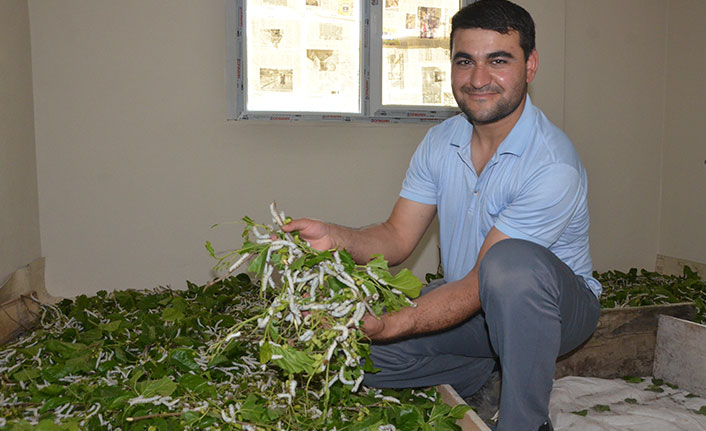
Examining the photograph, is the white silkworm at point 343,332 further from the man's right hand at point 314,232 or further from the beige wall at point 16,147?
the beige wall at point 16,147

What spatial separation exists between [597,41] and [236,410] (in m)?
3.54

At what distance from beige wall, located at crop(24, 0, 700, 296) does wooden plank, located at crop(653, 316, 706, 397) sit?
1.70 m

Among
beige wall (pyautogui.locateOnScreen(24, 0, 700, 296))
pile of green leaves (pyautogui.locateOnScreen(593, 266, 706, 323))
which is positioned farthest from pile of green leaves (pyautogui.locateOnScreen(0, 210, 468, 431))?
pile of green leaves (pyautogui.locateOnScreen(593, 266, 706, 323))

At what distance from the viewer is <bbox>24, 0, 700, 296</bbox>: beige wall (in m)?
3.07

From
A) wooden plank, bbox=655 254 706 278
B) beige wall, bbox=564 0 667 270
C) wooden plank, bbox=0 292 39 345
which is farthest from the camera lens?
beige wall, bbox=564 0 667 270

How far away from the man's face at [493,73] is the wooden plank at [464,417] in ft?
2.49

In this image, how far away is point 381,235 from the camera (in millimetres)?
1774

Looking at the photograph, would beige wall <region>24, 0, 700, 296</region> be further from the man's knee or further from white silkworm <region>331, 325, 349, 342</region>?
white silkworm <region>331, 325, 349, 342</region>

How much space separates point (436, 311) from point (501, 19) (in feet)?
2.71

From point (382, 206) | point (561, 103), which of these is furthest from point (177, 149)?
point (561, 103)

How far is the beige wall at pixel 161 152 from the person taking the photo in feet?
10.1

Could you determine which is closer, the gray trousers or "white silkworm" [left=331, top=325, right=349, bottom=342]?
"white silkworm" [left=331, top=325, right=349, bottom=342]

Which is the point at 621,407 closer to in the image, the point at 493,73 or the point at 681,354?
the point at 681,354

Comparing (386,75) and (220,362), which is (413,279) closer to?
(220,362)
